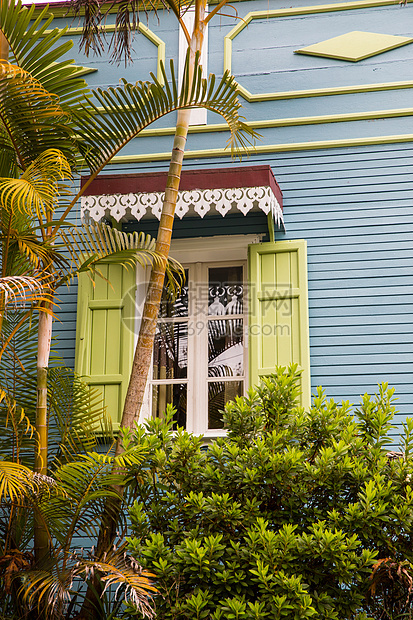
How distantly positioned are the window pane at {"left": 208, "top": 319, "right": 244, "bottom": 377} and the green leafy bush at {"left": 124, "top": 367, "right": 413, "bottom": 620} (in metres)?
1.57

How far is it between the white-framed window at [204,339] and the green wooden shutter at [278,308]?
0.17m

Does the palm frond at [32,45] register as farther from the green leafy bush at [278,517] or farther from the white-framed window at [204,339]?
the green leafy bush at [278,517]

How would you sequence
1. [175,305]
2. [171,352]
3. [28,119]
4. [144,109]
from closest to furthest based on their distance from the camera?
[28,119] → [144,109] → [171,352] → [175,305]

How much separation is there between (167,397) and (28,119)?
2597mm

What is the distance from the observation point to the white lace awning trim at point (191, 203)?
17.9ft

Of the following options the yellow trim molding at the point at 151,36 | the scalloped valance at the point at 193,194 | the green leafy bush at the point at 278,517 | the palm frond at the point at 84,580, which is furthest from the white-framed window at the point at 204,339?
the palm frond at the point at 84,580

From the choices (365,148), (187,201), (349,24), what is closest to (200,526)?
(187,201)

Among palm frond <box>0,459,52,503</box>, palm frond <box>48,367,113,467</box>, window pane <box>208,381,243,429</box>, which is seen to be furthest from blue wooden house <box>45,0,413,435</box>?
palm frond <box>0,459,52,503</box>

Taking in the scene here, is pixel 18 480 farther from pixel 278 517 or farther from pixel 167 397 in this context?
pixel 167 397

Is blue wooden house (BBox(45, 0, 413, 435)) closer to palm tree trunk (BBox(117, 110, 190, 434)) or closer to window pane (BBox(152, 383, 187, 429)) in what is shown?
window pane (BBox(152, 383, 187, 429))

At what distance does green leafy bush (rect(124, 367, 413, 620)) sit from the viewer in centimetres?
365

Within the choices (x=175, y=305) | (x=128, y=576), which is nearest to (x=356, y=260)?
(x=175, y=305)

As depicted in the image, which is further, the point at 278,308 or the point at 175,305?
the point at 175,305

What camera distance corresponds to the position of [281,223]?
587 centimetres
